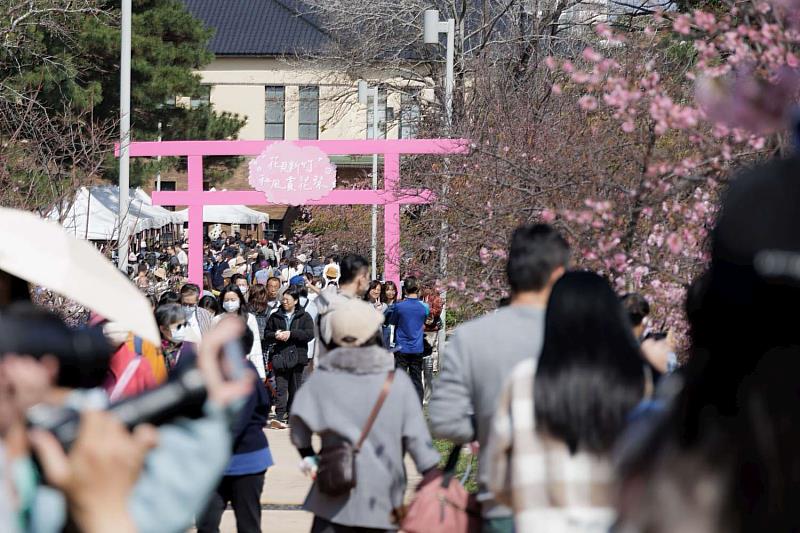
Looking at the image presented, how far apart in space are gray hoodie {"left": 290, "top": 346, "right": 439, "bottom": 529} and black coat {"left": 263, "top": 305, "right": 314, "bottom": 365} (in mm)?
8158

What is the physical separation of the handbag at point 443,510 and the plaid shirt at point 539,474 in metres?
0.99

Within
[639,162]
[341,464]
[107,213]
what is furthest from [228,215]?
[341,464]

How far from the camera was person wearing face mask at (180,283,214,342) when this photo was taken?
892cm

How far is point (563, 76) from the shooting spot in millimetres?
19922

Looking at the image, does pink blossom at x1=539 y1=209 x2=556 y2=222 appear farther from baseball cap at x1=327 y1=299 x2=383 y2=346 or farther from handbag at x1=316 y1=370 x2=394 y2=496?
handbag at x1=316 y1=370 x2=394 y2=496

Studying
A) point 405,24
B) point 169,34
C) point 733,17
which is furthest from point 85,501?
point 169,34

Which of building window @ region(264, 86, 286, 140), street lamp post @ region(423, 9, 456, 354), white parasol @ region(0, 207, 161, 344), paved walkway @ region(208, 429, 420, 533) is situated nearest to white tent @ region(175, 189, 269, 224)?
building window @ region(264, 86, 286, 140)

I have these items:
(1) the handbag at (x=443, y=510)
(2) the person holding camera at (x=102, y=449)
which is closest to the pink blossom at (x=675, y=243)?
(1) the handbag at (x=443, y=510)

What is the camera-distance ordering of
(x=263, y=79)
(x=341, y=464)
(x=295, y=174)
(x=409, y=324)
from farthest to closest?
(x=263, y=79) → (x=295, y=174) → (x=409, y=324) → (x=341, y=464)

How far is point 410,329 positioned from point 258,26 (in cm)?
5395

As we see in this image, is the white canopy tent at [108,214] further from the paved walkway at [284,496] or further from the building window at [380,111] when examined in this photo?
the building window at [380,111]

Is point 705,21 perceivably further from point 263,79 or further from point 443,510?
point 263,79

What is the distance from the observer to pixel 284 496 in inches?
405

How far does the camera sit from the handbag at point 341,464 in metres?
5.46
